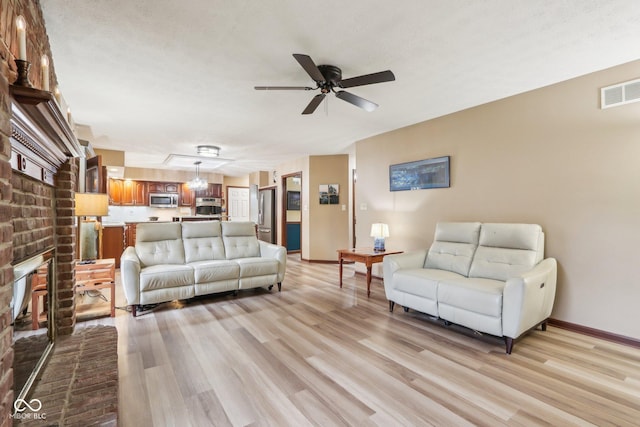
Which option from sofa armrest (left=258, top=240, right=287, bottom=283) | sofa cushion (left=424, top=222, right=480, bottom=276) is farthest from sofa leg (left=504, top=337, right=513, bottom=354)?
sofa armrest (left=258, top=240, right=287, bottom=283)

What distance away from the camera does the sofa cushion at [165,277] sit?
10.8ft

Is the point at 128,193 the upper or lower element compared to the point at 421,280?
upper

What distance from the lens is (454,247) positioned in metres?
3.37

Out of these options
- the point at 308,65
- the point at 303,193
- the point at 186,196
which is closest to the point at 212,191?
the point at 186,196

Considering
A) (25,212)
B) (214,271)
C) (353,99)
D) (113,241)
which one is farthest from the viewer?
(113,241)

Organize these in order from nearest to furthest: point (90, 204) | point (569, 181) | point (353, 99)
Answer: point (353, 99) → point (569, 181) → point (90, 204)

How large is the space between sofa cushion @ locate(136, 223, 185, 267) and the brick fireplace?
5.23 ft

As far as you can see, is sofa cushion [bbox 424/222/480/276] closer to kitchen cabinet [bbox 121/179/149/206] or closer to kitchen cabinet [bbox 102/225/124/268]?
kitchen cabinet [bbox 102/225/124/268]

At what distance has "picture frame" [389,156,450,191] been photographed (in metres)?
3.92

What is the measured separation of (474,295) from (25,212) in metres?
3.06

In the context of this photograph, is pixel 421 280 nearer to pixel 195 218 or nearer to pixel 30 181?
pixel 30 181

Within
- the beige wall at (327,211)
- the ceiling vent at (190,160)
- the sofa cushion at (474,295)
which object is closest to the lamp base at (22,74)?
the sofa cushion at (474,295)

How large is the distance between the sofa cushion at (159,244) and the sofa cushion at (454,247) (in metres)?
3.25

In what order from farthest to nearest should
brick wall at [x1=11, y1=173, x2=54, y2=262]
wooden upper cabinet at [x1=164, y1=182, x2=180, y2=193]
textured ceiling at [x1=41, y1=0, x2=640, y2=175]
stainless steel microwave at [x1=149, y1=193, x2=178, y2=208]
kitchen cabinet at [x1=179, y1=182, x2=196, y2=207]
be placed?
kitchen cabinet at [x1=179, y1=182, x2=196, y2=207]
wooden upper cabinet at [x1=164, y1=182, x2=180, y2=193]
stainless steel microwave at [x1=149, y1=193, x2=178, y2=208]
textured ceiling at [x1=41, y1=0, x2=640, y2=175]
brick wall at [x1=11, y1=173, x2=54, y2=262]
